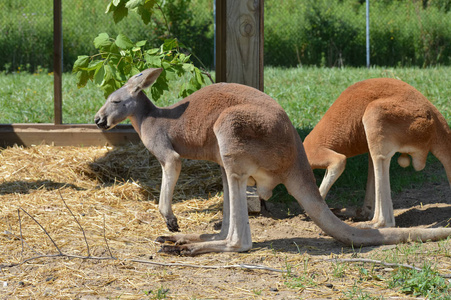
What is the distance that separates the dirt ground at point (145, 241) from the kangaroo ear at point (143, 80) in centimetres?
92

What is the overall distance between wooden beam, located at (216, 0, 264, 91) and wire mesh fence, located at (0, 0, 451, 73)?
20.6ft

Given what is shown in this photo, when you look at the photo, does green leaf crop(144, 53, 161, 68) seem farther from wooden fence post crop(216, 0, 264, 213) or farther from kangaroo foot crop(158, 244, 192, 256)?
kangaroo foot crop(158, 244, 192, 256)

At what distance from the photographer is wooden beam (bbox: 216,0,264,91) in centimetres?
460

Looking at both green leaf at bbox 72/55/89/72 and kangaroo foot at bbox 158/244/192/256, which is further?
green leaf at bbox 72/55/89/72

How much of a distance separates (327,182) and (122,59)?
1954 millimetres

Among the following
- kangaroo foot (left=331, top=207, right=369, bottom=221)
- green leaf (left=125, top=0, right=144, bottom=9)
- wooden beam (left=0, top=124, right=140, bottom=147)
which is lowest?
kangaroo foot (left=331, top=207, right=369, bottom=221)

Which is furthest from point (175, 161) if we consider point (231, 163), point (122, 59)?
point (122, 59)

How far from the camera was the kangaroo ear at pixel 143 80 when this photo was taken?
3875 millimetres

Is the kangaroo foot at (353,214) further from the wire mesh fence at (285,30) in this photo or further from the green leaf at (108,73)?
the wire mesh fence at (285,30)

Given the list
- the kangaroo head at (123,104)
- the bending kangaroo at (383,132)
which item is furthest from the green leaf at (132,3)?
the bending kangaroo at (383,132)

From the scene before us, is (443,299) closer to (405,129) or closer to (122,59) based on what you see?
(405,129)

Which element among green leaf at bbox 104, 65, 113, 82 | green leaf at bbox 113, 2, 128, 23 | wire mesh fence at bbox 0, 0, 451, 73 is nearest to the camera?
green leaf at bbox 104, 65, 113, 82

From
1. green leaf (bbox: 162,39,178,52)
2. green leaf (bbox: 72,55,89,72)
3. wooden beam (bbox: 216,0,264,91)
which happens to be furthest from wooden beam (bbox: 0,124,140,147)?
wooden beam (bbox: 216,0,264,91)

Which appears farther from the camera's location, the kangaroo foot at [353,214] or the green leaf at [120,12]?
the green leaf at [120,12]
